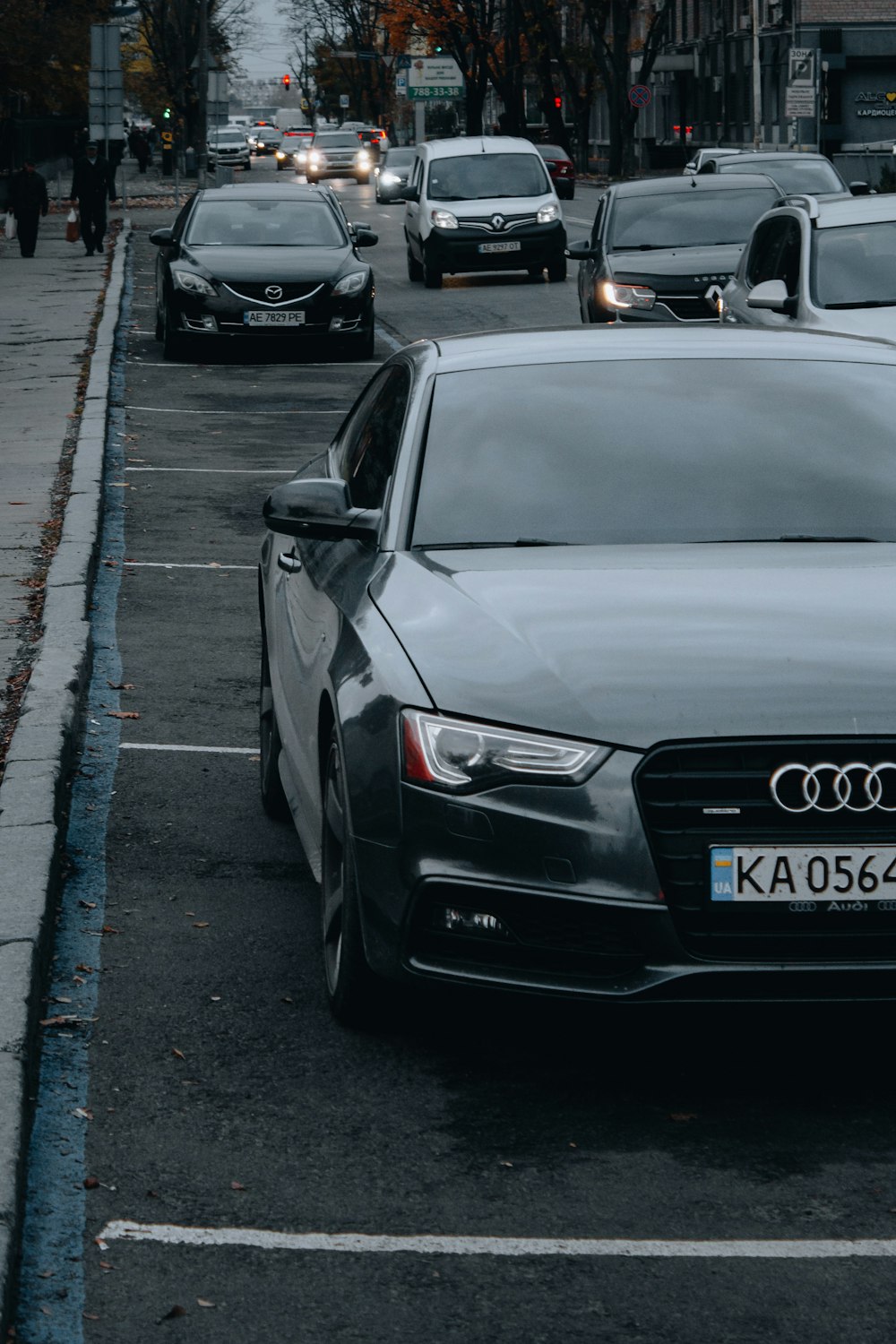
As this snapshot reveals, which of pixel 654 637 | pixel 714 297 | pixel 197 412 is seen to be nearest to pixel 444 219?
pixel 197 412

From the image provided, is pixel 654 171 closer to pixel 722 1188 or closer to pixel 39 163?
pixel 39 163

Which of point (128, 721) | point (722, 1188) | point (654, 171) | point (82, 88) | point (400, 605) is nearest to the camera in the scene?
point (722, 1188)

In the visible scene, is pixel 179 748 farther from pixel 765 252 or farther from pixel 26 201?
pixel 26 201

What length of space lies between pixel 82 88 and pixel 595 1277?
165 feet

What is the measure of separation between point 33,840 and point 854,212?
938cm

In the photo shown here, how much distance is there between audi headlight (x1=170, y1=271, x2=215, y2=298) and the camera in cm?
2117

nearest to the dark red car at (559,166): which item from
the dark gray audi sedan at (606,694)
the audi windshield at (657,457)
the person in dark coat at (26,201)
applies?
the person in dark coat at (26,201)

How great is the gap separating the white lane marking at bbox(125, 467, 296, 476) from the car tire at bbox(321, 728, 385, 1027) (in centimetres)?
974

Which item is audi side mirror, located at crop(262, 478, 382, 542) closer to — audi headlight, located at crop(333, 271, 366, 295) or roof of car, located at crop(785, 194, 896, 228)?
roof of car, located at crop(785, 194, 896, 228)

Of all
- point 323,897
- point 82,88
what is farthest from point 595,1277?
point 82,88

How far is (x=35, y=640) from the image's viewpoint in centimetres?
867

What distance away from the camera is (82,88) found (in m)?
51.1

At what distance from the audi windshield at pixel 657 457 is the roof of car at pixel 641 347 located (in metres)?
0.05

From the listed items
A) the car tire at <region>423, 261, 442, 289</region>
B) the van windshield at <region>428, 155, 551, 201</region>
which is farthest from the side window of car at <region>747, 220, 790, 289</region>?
the van windshield at <region>428, 155, 551, 201</region>
